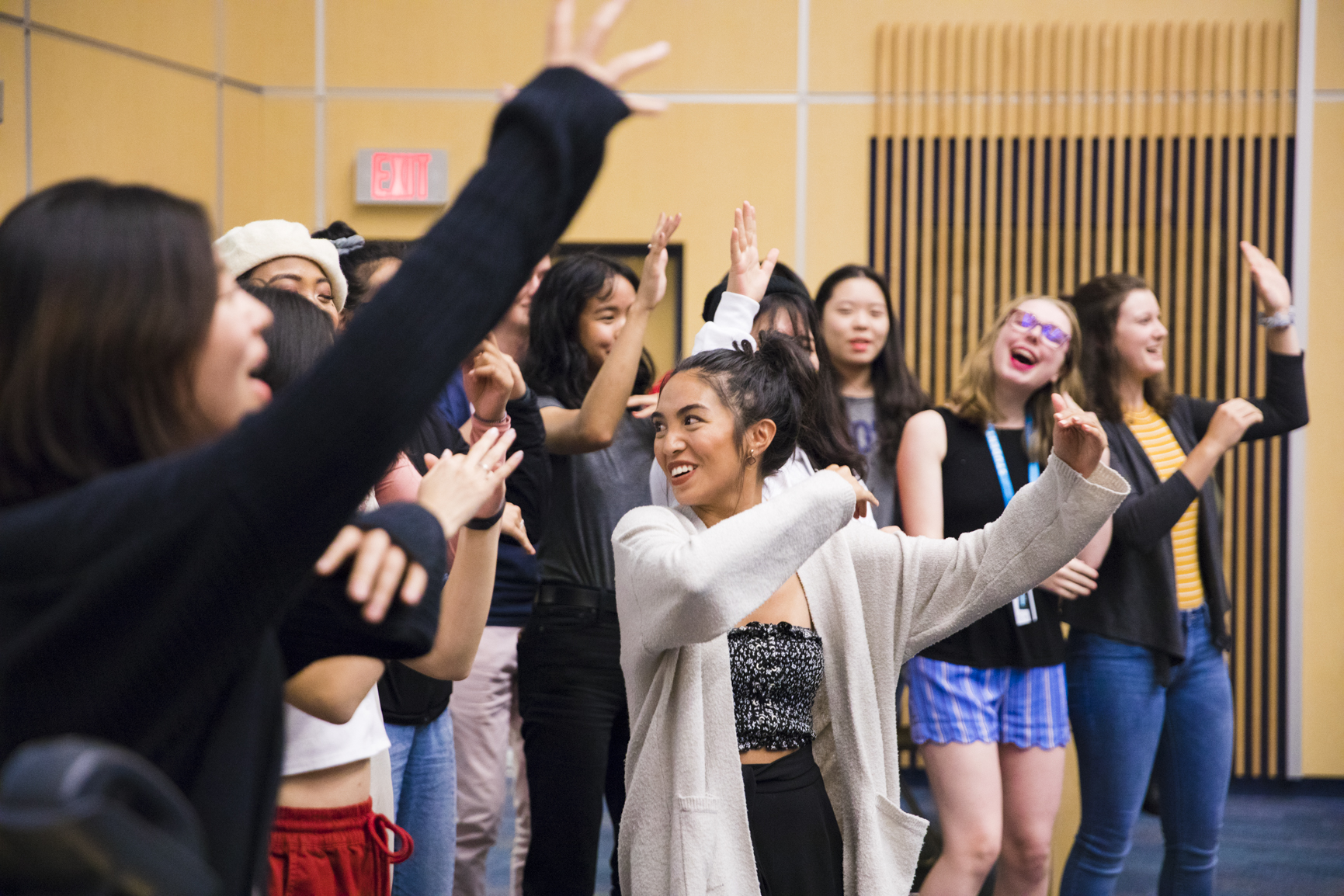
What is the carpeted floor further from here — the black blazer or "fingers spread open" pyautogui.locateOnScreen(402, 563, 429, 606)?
"fingers spread open" pyautogui.locateOnScreen(402, 563, 429, 606)

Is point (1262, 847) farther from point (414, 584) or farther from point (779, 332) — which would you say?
point (414, 584)

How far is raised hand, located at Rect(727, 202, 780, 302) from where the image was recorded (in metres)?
2.68

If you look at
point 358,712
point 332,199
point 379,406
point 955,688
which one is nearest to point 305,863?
point 358,712

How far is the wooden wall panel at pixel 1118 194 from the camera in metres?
5.06

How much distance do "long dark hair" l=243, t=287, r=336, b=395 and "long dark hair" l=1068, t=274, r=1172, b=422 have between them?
2.16 m

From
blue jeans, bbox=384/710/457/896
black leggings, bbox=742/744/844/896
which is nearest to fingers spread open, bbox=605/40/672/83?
black leggings, bbox=742/744/844/896

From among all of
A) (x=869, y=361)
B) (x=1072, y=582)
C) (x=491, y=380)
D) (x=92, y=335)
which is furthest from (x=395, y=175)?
(x=92, y=335)

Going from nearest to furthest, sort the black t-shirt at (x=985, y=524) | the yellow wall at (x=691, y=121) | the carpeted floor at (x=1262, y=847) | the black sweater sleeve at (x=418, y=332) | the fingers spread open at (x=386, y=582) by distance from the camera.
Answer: the black sweater sleeve at (x=418, y=332)
the fingers spread open at (x=386, y=582)
the black t-shirt at (x=985, y=524)
the carpeted floor at (x=1262, y=847)
the yellow wall at (x=691, y=121)

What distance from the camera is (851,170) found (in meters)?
5.21

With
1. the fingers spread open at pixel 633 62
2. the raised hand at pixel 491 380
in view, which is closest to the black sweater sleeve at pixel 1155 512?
the raised hand at pixel 491 380

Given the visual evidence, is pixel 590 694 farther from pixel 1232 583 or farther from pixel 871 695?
pixel 1232 583

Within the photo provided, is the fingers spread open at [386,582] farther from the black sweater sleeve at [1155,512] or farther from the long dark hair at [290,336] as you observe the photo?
the black sweater sleeve at [1155,512]

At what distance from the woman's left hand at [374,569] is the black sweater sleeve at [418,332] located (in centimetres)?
8

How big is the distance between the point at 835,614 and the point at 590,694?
0.79 metres
